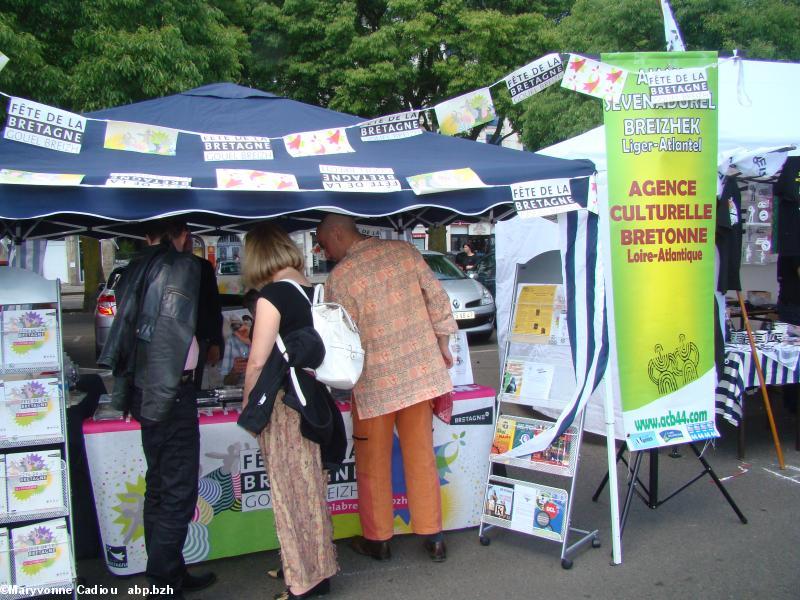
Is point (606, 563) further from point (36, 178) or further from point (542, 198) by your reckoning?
point (36, 178)

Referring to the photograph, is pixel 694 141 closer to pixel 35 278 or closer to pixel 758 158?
pixel 758 158

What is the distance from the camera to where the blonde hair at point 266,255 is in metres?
3.42

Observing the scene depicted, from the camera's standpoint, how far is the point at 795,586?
3.47 meters

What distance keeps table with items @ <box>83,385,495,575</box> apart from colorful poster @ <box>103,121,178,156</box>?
1412mm

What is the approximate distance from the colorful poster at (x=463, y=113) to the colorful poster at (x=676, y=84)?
0.91 m

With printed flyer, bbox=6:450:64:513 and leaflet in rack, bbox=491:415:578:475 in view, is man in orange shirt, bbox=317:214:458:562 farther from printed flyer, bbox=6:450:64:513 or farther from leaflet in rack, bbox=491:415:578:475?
printed flyer, bbox=6:450:64:513

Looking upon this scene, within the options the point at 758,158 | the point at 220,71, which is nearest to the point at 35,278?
the point at 758,158

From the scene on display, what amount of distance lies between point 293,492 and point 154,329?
101 cm

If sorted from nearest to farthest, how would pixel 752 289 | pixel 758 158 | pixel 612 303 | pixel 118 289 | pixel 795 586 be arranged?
pixel 118 289 → pixel 795 586 → pixel 612 303 → pixel 758 158 → pixel 752 289

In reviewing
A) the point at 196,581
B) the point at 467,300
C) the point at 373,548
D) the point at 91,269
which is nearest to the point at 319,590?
the point at 373,548

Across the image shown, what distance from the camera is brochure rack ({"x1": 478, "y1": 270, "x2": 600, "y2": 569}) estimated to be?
3.87m

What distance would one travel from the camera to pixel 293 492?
10.9ft

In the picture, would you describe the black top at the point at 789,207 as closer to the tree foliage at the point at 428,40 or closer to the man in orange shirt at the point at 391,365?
the man in orange shirt at the point at 391,365

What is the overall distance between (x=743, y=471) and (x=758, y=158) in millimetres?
2356
